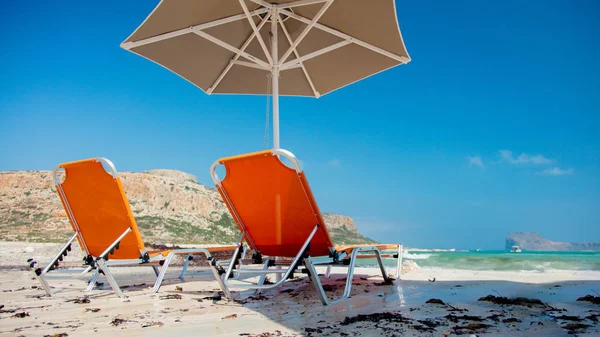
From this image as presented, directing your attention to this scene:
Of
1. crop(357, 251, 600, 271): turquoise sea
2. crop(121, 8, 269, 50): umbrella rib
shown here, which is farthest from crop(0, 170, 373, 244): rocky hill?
crop(121, 8, 269, 50): umbrella rib

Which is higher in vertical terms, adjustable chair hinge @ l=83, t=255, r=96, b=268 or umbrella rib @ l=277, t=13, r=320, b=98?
umbrella rib @ l=277, t=13, r=320, b=98

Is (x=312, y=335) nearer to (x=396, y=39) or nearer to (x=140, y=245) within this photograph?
(x=140, y=245)

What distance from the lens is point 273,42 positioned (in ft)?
21.8

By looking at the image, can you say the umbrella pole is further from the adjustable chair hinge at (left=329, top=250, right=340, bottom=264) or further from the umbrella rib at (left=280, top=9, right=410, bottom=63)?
the adjustable chair hinge at (left=329, top=250, right=340, bottom=264)

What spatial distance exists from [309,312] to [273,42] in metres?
4.68

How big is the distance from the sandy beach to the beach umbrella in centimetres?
321

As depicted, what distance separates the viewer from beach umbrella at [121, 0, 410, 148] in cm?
603

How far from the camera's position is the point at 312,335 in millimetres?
2465

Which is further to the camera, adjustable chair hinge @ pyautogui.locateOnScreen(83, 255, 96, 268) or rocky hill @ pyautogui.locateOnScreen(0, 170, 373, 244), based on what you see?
rocky hill @ pyautogui.locateOnScreen(0, 170, 373, 244)

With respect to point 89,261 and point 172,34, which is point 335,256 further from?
point 172,34

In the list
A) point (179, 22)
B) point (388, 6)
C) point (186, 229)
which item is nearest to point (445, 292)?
point (388, 6)

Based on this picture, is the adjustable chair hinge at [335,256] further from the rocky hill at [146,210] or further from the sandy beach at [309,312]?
the rocky hill at [146,210]

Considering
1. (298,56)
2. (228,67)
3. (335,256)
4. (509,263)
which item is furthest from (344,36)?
(509,263)

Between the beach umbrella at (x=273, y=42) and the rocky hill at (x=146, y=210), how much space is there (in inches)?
694
